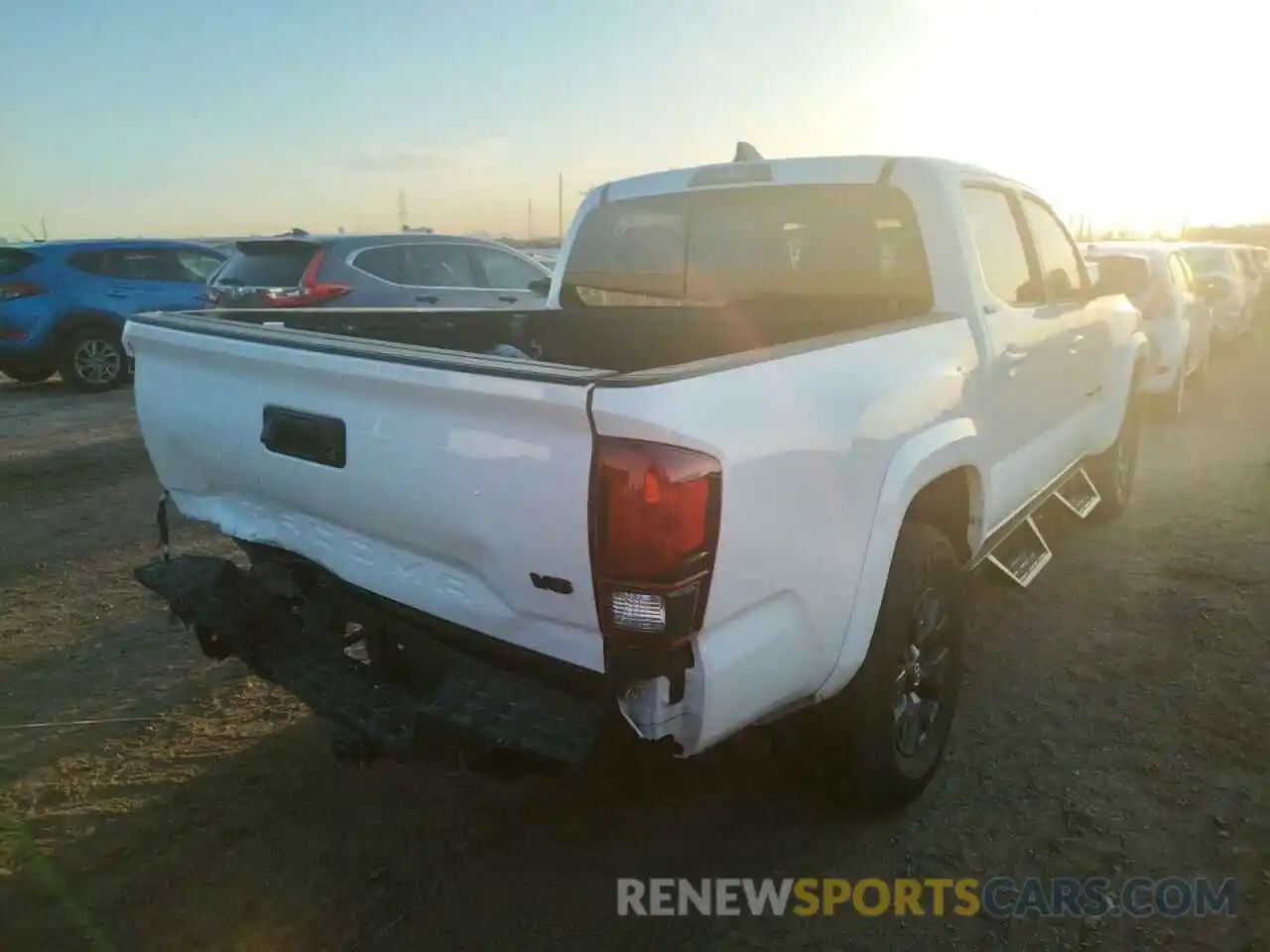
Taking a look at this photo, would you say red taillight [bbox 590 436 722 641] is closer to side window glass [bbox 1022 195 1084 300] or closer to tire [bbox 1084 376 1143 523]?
side window glass [bbox 1022 195 1084 300]

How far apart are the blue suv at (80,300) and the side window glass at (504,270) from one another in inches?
138

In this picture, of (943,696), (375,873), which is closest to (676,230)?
A: (943,696)

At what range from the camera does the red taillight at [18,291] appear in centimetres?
1112

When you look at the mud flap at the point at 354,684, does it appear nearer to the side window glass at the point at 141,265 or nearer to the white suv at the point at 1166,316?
the white suv at the point at 1166,316

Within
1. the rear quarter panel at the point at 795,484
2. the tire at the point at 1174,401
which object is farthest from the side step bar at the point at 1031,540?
the tire at the point at 1174,401

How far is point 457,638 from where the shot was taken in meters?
2.43

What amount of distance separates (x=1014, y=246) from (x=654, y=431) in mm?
2871

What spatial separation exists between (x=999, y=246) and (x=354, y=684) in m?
3.01

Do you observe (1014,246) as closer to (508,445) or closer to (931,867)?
(931,867)

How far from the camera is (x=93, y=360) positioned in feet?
38.4

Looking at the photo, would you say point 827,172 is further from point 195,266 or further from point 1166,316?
point 195,266

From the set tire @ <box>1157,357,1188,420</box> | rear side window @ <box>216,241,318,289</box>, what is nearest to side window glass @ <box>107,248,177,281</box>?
rear side window @ <box>216,241,318,289</box>

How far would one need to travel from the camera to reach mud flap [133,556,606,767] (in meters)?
2.13

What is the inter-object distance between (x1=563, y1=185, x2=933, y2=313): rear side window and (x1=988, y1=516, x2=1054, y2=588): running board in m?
1.24
